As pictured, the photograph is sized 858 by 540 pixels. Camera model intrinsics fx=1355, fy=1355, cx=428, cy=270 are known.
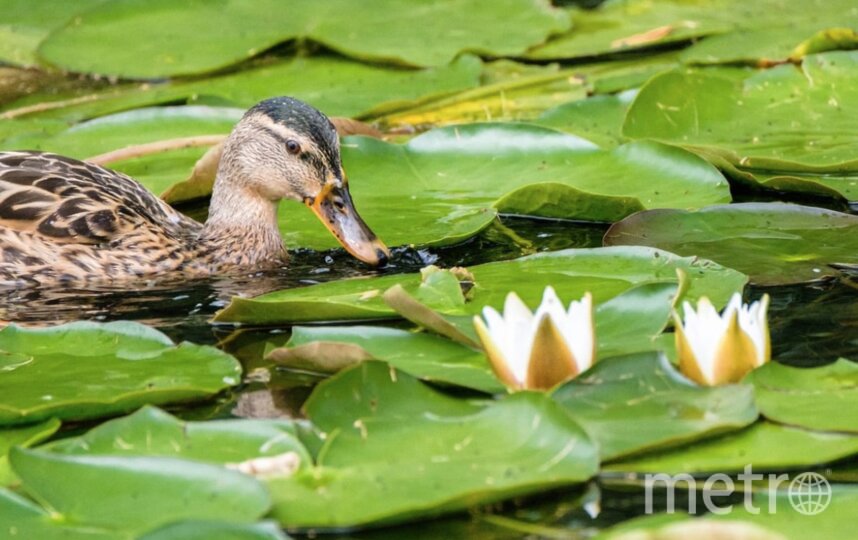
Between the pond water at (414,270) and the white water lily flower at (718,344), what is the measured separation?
22.2 inches

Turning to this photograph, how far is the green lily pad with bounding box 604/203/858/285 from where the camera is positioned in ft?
19.2

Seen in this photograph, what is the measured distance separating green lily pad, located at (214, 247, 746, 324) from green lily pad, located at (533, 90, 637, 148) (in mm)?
2164

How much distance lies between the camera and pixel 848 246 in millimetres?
5891

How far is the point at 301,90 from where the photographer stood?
8812 millimetres

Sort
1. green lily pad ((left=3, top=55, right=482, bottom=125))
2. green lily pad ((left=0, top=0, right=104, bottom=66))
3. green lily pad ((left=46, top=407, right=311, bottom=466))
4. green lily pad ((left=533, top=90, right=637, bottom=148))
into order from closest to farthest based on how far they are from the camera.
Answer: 1. green lily pad ((left=46, top=407, right=311, bottom=466))
2. green lily pad ((left=533, top=90, right=637, bottom=148))
3. green lily pad ((left=3, top=55, right=482, bottom=125))
4. green lily pad ((left=0, top=0, right=104, bottom=66))

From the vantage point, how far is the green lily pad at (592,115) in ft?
25.4

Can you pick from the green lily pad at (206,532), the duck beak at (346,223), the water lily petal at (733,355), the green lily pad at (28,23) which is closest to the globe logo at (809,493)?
the water lily petal at (733,355)

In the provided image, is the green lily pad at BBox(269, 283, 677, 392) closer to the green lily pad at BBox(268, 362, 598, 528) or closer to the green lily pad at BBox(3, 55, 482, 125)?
the green lily pad at BBox(268, 362, 598, 528)

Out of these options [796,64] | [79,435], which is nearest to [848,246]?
[796,64]

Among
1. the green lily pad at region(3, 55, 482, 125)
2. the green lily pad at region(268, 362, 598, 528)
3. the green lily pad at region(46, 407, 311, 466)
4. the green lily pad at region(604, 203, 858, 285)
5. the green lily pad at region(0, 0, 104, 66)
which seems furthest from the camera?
the green lily pad at region(0, 0, 104, 66)

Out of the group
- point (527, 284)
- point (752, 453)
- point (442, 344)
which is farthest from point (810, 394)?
point (527, 284)

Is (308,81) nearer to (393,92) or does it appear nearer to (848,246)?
(393,92)

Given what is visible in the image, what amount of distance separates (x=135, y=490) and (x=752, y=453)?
67.6 inches
